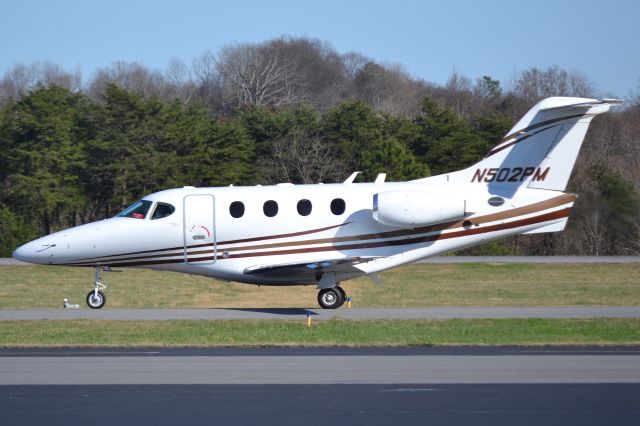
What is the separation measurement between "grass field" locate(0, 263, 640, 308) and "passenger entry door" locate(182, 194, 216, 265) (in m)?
4.61

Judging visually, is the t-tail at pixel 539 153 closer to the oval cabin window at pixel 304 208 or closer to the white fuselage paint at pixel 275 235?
the white fuselage paint at pixel 275 235

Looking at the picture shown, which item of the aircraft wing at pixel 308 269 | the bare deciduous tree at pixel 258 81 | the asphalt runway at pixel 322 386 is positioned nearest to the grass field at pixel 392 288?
the aircraft wing at pixel 308 269

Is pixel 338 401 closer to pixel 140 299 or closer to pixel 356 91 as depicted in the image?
pixel 140 299

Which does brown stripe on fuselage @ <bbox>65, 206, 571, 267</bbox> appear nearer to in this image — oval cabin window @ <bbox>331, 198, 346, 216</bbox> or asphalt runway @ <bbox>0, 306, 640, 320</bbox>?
oval cabin window @ <bbox>331, 198, 346, 216</bbox>

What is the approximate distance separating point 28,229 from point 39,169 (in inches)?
153

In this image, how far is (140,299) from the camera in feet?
105

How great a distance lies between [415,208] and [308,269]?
110 inches

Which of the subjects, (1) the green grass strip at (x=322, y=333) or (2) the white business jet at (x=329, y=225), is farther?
(2) the white business jet at (x=329, y=225)

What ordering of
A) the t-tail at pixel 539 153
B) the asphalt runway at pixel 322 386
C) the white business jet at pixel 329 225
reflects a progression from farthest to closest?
1. the white business jet at pixel 329 225
2. the t-tail at pixel 539 153
3. the asphalt runway at pixel 322 386

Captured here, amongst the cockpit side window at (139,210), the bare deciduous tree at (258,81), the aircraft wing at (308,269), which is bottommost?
the aircraft wing at (308,269)

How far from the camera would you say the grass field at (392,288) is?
29984 mm

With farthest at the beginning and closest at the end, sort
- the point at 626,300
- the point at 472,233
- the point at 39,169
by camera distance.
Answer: the point at 39,169 < the point at 626,300 < the point at 472,233

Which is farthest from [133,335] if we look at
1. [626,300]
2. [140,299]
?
[626,300]

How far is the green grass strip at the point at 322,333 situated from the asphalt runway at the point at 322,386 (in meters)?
0.74
